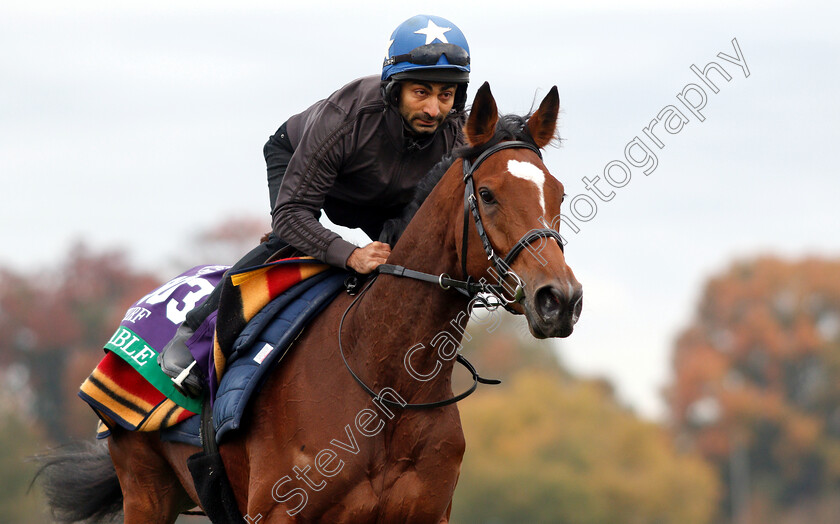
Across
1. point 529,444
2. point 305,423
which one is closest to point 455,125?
point 305,423

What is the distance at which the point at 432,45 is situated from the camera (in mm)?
6039

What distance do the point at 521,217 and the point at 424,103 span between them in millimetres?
1215

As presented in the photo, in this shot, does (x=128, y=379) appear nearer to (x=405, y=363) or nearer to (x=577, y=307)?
(x=405, y=363)

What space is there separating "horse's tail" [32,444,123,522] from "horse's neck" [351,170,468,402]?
3170 mm

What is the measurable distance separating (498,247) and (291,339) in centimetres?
142

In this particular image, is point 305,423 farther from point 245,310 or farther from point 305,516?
point 245,310

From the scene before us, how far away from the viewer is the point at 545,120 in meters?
5.71

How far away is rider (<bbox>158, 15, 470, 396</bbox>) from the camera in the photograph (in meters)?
6.06

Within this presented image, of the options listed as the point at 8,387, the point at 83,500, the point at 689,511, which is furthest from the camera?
the point at 8,387

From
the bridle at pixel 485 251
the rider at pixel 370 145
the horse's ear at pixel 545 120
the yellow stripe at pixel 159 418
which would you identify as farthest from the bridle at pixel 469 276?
the yellow stripe at pixel 159 418

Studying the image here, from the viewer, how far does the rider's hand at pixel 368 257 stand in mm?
5957

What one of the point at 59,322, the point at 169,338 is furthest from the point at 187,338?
the point at 59,322

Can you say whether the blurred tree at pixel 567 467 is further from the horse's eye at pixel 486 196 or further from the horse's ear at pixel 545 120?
the horse's eye at pixel 486 196

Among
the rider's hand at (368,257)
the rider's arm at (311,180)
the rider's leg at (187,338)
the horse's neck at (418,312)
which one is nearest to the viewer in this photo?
the horse's neck at (418,312)
